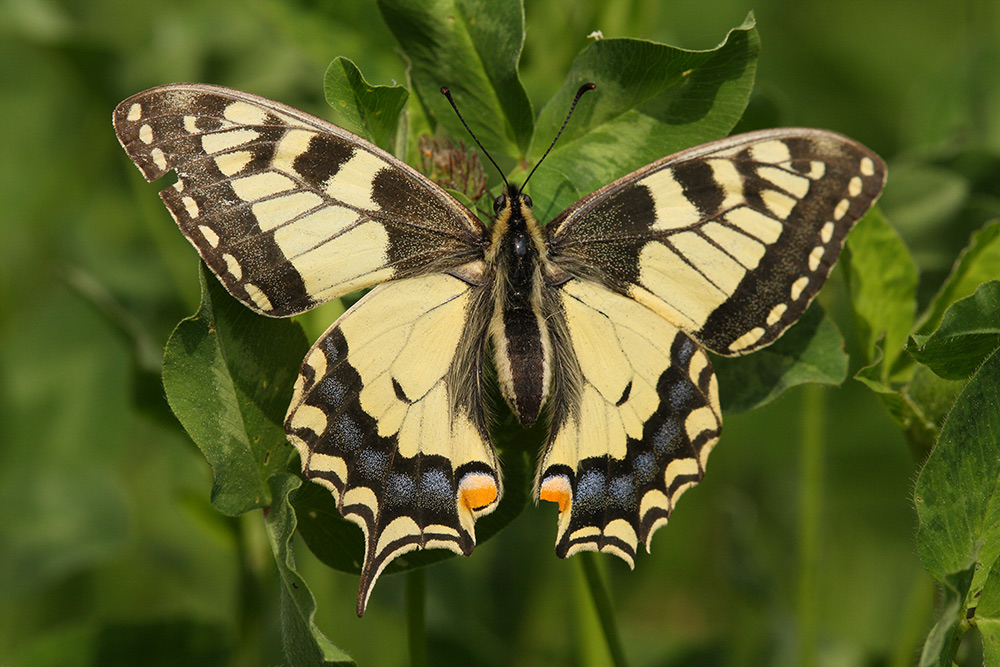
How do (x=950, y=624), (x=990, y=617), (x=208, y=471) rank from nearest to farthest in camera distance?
(x=950, y=624) → (x=990, y=617) → (x=208, y=471)

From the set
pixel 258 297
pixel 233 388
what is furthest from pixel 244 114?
pixel 233 388

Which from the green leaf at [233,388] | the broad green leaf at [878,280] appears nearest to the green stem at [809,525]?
the broad green leaf at [878,280]

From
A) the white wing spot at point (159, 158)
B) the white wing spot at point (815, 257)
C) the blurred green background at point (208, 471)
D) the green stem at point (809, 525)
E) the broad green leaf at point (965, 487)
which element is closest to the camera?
the broad green leaf at point (965, 487)

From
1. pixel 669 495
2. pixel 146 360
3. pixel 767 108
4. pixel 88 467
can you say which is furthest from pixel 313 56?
pixel 88 467

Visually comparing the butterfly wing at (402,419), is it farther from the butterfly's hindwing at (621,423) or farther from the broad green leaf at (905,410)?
the broad green leaf at (905,410)

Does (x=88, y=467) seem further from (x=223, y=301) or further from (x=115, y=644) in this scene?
(x=223, y=301)

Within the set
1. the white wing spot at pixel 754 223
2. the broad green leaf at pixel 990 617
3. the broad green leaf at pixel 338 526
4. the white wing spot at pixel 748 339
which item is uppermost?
the white wing spot at pixel 754 223

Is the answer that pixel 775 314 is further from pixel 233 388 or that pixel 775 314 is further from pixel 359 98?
pixel 233 388
